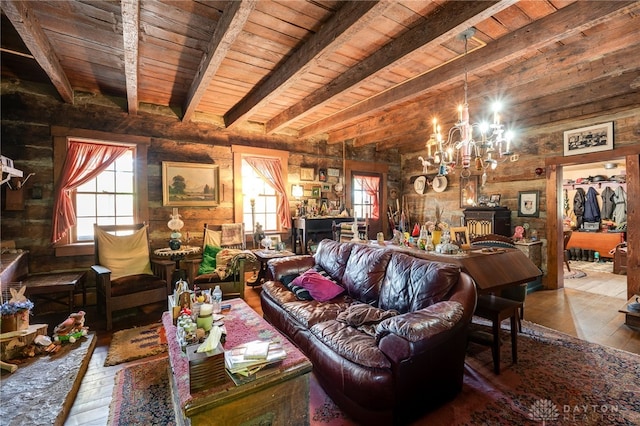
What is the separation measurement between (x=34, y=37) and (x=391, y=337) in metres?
3.26

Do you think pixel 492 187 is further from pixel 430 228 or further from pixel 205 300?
pixel 205 300

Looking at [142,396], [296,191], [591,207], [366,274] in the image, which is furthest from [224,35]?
[591,207]

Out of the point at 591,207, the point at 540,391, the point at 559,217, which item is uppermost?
the point at 591,207

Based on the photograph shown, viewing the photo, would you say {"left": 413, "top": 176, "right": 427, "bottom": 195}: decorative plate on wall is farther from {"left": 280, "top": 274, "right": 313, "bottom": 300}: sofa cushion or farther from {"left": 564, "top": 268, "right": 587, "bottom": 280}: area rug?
{"left": 280, "top": 274, "right": 313, "bottom": 300}: sofa cushion

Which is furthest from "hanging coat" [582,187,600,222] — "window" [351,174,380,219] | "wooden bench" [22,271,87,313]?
"wooden bench" [22,271,87,313]

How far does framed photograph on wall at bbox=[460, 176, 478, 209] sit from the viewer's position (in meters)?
5.66

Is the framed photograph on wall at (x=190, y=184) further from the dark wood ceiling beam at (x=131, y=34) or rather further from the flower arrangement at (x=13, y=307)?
the flower arrangement at (x=13, y=307)

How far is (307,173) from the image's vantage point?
564cm

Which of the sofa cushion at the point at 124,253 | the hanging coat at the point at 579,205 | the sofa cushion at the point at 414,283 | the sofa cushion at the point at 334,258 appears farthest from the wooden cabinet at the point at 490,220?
the sofa cushion at the point at 124,253

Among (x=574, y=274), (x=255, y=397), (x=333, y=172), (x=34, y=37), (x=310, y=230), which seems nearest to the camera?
(x=255, y=397)

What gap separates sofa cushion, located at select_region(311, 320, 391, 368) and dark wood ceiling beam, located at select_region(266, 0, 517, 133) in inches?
84.4

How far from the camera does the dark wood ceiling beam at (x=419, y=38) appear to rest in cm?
184

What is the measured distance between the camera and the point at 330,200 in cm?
598

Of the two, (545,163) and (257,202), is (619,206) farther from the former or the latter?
(257,202)
